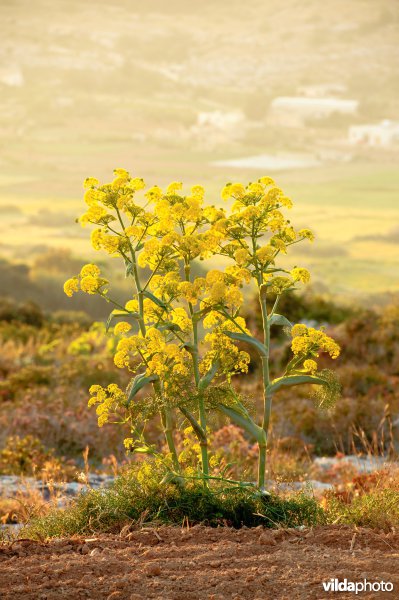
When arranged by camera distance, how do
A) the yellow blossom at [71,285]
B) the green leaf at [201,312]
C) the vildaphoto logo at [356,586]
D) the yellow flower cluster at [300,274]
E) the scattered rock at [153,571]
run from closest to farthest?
the vildaphoto logo at [356,586], the scattered rock at [153,571], the green leaf at [201,312], the yellow flower cluster at [300,274], the yellow blossom at [71,285]

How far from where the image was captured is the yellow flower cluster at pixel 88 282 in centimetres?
535

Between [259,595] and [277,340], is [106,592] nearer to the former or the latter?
[259,595]

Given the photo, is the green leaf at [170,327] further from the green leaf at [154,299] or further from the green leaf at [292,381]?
the green leaf at [292,381]

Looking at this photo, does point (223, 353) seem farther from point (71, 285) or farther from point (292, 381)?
point (71, 285)

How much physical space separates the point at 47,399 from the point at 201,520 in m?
6.76

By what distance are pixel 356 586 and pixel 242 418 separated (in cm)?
159

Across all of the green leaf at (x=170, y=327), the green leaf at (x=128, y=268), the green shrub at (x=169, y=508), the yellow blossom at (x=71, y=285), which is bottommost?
the green shrub at (x=169, y=508)

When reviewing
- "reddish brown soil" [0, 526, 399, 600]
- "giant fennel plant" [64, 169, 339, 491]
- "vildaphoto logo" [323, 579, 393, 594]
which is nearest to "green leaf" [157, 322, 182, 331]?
"giant fennel plant" [64, 169, 339, 491]

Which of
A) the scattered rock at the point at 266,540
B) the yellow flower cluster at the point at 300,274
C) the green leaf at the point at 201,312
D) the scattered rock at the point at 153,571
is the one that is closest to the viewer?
the scattered rock at the point at 153,571

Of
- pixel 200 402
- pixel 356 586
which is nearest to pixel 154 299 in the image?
pixel 200 402

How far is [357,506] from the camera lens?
540 cm

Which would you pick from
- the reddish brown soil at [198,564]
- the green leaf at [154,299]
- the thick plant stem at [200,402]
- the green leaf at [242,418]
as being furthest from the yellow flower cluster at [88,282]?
the reddish brown soil at [198,564]

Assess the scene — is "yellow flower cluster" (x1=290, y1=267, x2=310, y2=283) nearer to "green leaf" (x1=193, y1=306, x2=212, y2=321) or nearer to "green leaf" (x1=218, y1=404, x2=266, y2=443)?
"green leaf" (x1=193, y1=306, x2=212, y2=321)

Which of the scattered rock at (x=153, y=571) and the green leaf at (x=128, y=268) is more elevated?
the green leaf at (x=128, y=268)
